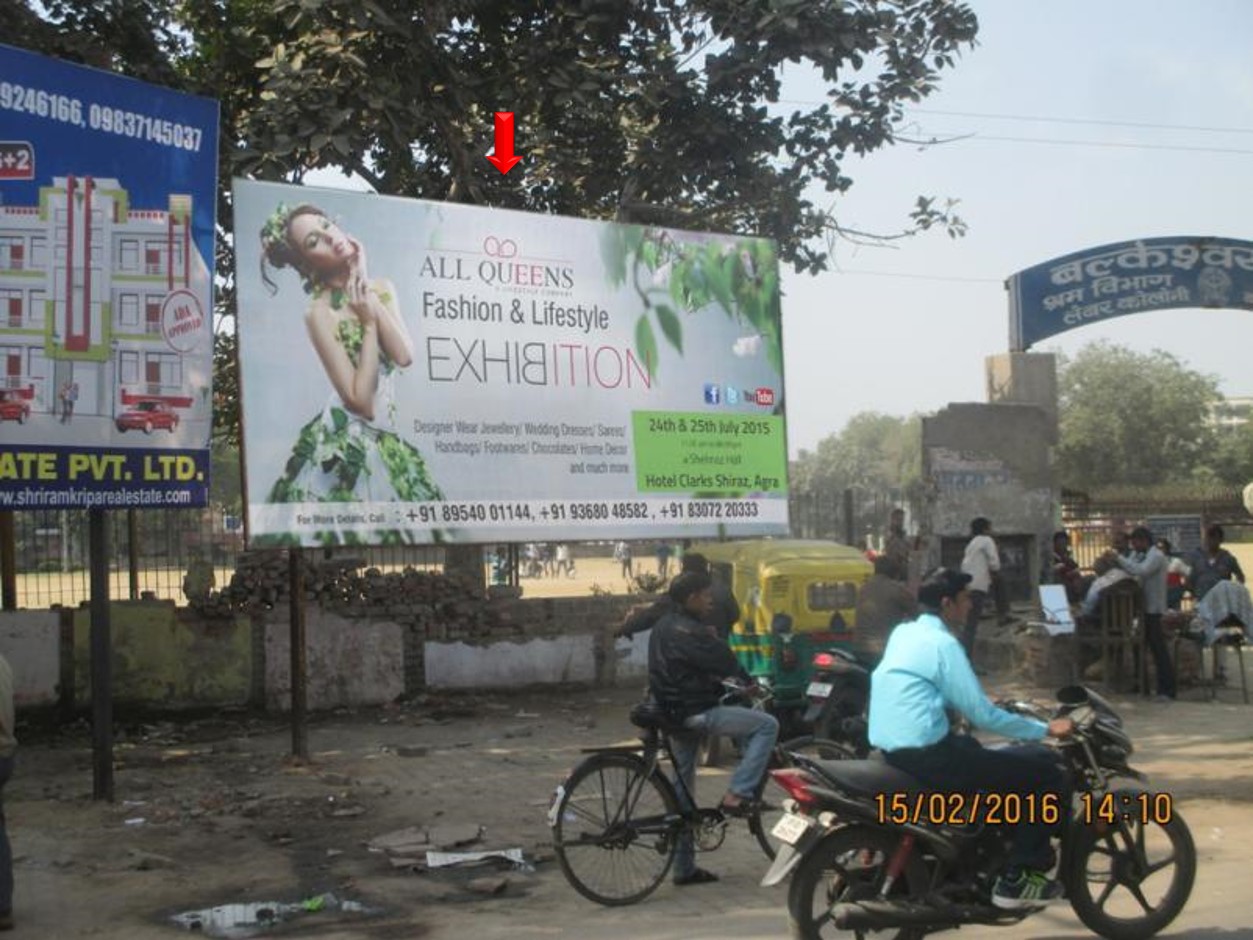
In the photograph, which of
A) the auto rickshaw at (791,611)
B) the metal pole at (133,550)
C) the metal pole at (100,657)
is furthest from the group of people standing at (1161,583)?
the metal pole at (133,550)

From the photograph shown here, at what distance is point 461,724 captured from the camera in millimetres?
12508

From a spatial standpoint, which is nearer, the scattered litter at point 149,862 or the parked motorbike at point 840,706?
the scattered litter at point 149,862

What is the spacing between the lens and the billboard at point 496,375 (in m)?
10.1

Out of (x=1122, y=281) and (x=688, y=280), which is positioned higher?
(x=1122, y=281)

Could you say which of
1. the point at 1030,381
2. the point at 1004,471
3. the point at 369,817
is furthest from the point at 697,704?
the point at 1030,381

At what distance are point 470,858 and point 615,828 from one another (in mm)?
1257

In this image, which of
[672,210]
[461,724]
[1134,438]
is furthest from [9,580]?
[1134,438]

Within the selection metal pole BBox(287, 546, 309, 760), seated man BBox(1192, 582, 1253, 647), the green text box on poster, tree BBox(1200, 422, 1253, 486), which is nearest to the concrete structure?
seated man BBox(1192, 582, 1253, 647)

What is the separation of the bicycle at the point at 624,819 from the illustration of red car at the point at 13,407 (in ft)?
14.6

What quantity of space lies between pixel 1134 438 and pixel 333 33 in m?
54.0

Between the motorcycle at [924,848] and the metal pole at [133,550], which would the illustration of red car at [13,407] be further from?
the motorcycle at [924,848]

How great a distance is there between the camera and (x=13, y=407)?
855 cm

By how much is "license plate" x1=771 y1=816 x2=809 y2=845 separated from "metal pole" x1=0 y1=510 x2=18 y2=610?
9988mm

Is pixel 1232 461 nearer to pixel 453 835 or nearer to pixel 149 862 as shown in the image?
pixel 453 835
